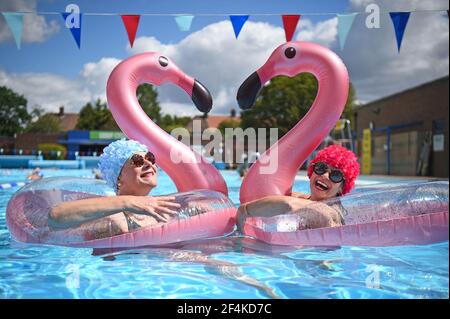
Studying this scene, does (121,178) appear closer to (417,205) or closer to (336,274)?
(336,274)

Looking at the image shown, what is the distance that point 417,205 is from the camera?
9.12 feet

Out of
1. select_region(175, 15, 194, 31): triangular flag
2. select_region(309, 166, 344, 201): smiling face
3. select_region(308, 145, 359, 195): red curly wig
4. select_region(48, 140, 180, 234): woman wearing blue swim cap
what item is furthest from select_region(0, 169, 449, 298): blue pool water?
select_region(175, 15, 194, 31): triangular flag

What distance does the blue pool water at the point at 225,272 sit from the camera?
1.93 m

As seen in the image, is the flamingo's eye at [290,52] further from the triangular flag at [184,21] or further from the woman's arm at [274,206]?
the triangular flag at [184,21]

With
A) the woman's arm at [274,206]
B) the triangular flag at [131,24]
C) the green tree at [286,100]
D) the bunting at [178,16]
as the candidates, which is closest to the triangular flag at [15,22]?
the bunting at [178,16]

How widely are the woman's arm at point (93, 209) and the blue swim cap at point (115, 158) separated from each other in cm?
36

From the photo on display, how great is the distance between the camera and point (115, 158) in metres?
3.04

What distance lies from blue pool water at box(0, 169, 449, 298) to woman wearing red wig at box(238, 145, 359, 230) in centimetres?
22

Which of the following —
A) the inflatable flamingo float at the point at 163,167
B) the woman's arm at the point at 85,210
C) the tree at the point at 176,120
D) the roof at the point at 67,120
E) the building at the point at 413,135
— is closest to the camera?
the woman's arm at the point at 85,210

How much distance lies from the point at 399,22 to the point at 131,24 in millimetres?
2690

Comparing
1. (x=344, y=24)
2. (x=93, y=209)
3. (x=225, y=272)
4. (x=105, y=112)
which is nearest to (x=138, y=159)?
(x=93, y=209)
